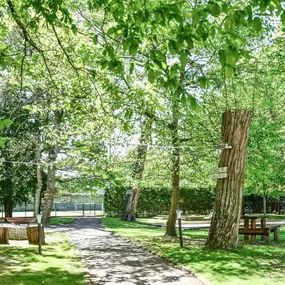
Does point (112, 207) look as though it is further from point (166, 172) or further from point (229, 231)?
point (229, 231)

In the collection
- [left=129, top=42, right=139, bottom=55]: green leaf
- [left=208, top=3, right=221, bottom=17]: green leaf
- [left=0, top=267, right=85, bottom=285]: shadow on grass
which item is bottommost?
[left=0, top=267, right=85, bottom=285]: shadow on grass

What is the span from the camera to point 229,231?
10453 mm

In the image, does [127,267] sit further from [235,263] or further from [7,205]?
[7,205]

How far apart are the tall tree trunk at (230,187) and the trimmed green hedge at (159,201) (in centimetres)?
2123

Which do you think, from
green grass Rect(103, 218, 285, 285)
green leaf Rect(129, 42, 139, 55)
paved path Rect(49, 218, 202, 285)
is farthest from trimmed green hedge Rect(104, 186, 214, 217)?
green leaf Rect(129, 42, 139, 55)

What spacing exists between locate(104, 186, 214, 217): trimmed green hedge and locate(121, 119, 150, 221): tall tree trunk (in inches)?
174

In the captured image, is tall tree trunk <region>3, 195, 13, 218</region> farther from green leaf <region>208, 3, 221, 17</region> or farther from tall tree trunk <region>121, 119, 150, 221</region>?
green leaf <region>208, 3, 221, 17</region>

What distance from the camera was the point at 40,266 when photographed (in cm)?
877

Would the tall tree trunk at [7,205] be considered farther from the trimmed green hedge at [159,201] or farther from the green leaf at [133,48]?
the green leaf at [133,48]

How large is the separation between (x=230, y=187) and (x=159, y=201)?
74.4ft

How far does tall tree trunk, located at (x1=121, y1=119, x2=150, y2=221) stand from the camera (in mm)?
14474

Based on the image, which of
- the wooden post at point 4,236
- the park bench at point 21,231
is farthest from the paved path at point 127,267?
the wooden post at point 4,236

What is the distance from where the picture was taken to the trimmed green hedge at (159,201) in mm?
31844

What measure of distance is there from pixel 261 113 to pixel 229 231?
557 cm
